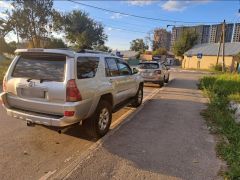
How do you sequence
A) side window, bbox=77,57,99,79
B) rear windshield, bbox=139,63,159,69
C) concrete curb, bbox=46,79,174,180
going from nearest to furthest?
1. concrete curb, bbox=46,79,174,180
2. side window, bbox=77,57,99,79
3. rear windshield, bbox=139,63,159,69

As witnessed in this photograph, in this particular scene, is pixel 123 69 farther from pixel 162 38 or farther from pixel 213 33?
pixel 162 38

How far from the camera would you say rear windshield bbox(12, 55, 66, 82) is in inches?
169

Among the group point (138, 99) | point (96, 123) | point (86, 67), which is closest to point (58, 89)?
point (86, 67)

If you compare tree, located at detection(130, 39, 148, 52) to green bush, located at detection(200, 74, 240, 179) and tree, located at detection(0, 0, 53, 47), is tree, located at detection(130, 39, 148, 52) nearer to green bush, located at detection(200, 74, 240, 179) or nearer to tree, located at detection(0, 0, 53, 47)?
tree, located at detection(0, 0, 53, 47)

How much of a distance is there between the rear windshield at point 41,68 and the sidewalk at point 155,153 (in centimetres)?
166

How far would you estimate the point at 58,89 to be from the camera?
4.19 m

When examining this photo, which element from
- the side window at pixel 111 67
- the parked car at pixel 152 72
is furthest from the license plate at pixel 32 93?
the parked car at pixel 152 72

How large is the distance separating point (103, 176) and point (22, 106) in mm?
2222

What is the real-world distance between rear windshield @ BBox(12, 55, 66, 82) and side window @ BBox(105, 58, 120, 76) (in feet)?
4.83

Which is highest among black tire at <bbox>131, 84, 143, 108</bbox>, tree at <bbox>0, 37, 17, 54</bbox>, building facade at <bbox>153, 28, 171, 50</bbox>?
building facade at <bbox>153, 28, 171, 50</bbox>

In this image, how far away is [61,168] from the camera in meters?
3.81

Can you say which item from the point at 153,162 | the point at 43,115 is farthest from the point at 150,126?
the point at 43,115

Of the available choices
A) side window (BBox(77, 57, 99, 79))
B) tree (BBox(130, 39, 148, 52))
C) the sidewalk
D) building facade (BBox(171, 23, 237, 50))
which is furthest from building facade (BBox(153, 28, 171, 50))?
side window (BBox(77, 57, 99, 79))

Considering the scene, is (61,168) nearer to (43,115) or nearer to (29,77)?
(43,115)
